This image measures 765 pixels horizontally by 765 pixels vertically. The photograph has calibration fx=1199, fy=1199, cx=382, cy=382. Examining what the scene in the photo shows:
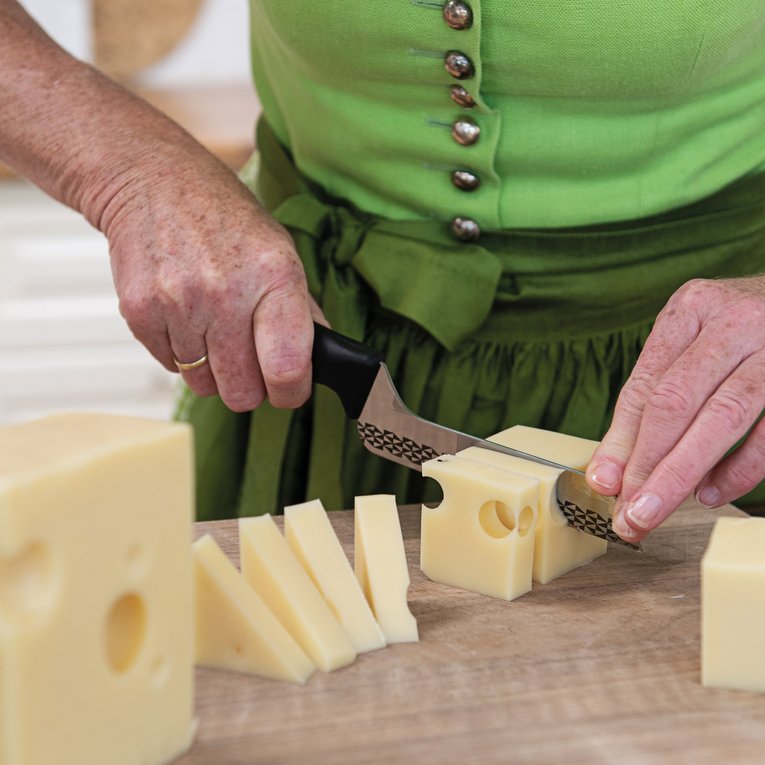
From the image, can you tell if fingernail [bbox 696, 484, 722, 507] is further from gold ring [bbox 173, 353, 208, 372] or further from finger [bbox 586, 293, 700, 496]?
gold ring [bbox 173, 353, 208, 372]

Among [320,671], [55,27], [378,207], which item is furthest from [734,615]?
[55,27]

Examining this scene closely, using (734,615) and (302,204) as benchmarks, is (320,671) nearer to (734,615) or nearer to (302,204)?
(734,615)

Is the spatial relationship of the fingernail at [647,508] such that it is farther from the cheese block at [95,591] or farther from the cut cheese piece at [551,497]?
the cheese block at [95,591]

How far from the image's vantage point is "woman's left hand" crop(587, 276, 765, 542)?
3.45 ft

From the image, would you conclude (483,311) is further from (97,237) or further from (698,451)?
(97,237)

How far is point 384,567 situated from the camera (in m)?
1.09

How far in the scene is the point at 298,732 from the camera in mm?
897

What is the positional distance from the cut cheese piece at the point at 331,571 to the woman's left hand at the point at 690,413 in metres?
0.24

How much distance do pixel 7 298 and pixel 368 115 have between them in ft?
5.49

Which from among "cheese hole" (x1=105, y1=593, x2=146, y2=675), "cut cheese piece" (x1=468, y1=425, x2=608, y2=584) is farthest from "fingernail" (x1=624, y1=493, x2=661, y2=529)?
"cheese hole" (x1=105, y1=593, x2=146, y2=675)

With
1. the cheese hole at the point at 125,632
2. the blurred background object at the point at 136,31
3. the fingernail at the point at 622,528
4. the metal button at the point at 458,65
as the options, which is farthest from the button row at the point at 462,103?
the blurred background object at the point at 136,31

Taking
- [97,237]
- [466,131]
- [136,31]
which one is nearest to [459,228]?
[466,131]

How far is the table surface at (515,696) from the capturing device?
87cm

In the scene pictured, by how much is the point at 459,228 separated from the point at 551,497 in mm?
332
